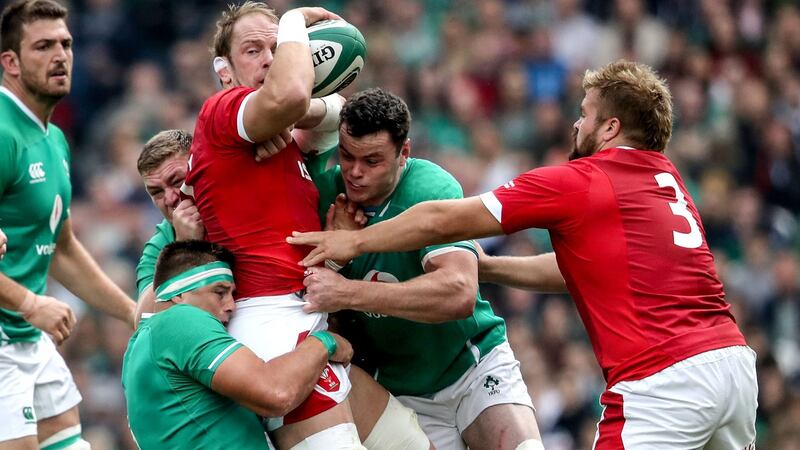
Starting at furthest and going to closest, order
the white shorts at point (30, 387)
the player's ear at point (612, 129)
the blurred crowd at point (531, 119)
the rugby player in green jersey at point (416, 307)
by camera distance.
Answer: the blurred crowd at point (531, 119) < the white shorts at point (30, 387) < the player's ear at point (612, 129) < the rugby player in green jersey at point (416, 307)

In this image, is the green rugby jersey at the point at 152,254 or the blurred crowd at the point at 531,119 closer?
the green rugby jersey at the point at 152,254

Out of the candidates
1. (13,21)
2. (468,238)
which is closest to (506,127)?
(13,21)

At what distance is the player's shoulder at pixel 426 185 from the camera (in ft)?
21.1

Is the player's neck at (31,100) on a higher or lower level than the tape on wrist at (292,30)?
lower

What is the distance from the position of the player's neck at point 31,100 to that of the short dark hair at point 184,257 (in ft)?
6.64

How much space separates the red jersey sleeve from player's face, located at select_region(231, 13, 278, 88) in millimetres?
1317

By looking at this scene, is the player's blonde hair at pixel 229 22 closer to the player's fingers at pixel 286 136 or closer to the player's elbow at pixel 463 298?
the player's fingers at pixel 286 136

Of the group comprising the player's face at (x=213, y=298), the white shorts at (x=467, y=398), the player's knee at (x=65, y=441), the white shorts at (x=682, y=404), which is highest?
the player's face at (x=213, y=298)

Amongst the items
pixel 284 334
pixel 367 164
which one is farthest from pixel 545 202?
pixel 284 334

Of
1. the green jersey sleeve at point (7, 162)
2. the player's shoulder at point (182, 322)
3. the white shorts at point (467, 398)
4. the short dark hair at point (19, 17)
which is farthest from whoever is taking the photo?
the short dark hair at point (19, 17)

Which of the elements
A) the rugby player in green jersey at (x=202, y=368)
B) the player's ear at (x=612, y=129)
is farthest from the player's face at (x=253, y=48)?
the player's ear at (x=612, y=129)

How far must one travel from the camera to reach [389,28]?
1523cm

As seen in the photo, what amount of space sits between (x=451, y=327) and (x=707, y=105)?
8.26 metres

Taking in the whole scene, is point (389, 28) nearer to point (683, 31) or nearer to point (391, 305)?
point (683, 31)
